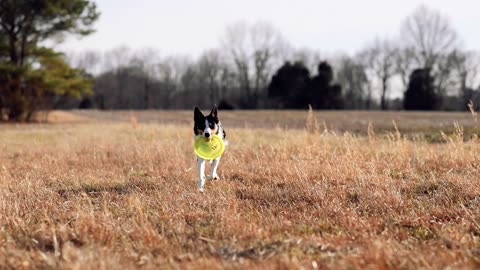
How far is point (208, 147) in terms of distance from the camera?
6.99m

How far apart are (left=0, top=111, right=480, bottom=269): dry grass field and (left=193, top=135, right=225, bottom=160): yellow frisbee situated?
17.4 inches

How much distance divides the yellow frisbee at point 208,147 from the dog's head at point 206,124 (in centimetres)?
9

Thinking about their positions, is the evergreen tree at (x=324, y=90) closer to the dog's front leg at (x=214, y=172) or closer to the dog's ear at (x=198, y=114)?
the dog's ear at (x=198, y=114)

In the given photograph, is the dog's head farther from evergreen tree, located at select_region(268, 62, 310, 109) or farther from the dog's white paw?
evergreen tree, located at select_region(268, 62, 310, 109)

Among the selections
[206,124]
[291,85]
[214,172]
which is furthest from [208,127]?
[291,85]

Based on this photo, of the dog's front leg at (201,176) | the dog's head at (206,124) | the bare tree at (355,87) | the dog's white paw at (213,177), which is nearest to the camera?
the dog's front leg at (201,176)

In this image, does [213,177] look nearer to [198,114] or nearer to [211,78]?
[198,114]

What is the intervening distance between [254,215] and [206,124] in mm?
2481

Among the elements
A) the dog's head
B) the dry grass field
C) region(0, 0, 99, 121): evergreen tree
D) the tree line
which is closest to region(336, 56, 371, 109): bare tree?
the tree line

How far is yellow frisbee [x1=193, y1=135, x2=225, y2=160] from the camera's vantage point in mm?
Result: 6863

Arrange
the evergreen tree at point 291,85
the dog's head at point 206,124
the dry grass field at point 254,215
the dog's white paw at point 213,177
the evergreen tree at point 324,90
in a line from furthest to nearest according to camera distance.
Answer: the evergreen tree at point 291,85 → the evergreen tree at point 324,90 → the dog's white paw at point 213,177 → the dog's head at point 206,124 → the dry grass field at point 254,215

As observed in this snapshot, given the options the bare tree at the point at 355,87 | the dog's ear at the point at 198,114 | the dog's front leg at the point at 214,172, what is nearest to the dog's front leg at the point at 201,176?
the dog's front leg at the point at 214,172

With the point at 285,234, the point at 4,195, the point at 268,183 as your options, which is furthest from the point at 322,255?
the point at 4,195

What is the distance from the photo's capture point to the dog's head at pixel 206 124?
7.00 meters
